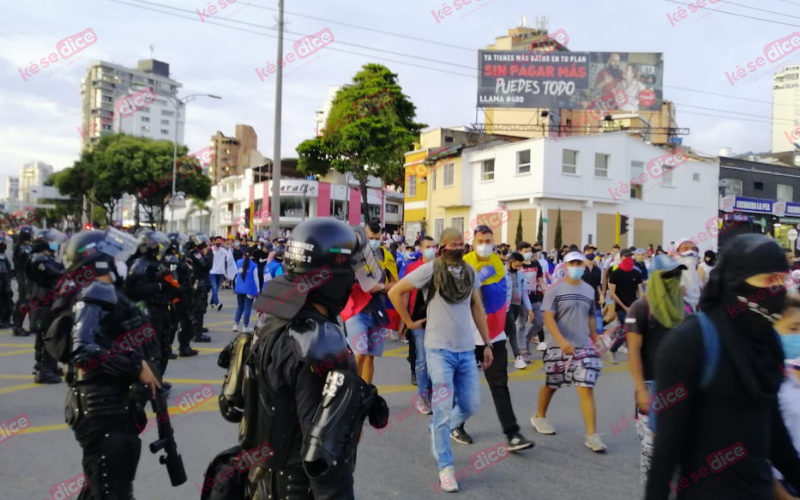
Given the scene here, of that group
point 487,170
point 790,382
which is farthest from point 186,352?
point 487,170

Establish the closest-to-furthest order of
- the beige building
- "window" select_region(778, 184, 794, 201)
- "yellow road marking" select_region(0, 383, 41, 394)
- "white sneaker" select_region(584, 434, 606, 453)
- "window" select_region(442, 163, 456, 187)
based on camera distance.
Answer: "white sneaker" select_region(584, 434, 606, 453), "yellow road marking" select_region(0, 383, 41, 394), "window" select_region(442, 163, 456, 187), "window" select_region(778, 184, 794, 201), the beige building

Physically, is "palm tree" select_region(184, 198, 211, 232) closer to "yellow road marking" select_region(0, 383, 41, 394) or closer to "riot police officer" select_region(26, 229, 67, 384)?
"riot police officer" select_region(26, 229, 67, 384)

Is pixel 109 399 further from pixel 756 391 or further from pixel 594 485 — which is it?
pixel 594 485

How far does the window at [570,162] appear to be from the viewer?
1233 inches

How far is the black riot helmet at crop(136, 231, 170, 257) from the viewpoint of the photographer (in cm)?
704

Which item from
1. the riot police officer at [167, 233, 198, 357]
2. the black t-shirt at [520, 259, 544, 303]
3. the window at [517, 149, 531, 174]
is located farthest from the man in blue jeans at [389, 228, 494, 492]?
the window at [517, 149, 531, 174]

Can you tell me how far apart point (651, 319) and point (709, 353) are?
2249mm

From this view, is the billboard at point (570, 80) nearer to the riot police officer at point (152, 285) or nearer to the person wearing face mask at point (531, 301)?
the person wearing face mask at point (531, 301)

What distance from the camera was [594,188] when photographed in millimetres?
31844

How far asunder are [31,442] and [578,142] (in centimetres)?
2957

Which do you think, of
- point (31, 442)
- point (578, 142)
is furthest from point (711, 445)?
point (578, 142)

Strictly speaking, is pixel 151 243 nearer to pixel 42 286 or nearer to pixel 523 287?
pixel 42 286

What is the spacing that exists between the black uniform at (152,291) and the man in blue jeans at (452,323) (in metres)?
3.14

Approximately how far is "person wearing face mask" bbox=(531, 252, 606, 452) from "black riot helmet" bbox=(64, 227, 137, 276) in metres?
3.58
